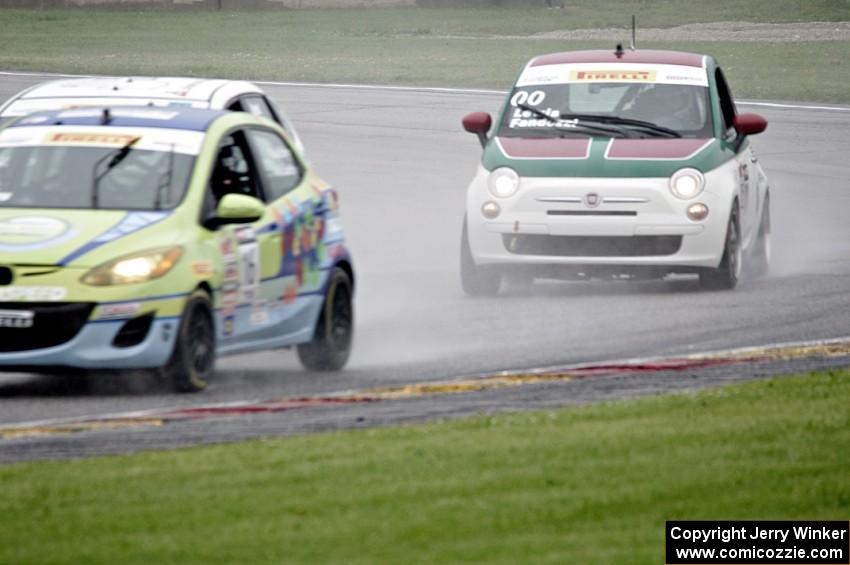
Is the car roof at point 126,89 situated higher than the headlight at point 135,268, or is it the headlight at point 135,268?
the car roof at point 126,89

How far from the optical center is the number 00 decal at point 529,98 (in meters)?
16.6

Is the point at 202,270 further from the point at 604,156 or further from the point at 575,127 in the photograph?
the point at 575,127

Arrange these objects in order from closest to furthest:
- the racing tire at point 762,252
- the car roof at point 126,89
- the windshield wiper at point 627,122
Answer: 1. the car roof at point 126,89
2. the windshield wiper at point 627,122
3. the racing tire at point 762,252

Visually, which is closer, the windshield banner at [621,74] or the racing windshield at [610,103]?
the racing windshield at [610,103]

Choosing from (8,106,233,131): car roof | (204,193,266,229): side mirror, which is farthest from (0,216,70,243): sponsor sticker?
(8,106,233,131): car roof

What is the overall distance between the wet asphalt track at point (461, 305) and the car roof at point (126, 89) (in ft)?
5.30

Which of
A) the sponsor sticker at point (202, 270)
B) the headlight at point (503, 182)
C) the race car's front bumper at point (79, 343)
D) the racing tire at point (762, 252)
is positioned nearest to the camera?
the race car's front bumper at point (79, 343)

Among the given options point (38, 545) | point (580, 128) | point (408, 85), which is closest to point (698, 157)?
point (580, 128)

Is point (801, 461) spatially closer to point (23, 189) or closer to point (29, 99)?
point (23, 189)

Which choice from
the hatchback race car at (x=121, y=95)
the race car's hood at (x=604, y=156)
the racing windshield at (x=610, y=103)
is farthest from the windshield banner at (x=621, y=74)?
the hatchback race car at (x=121, y=95)

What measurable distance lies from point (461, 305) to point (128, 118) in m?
4.23

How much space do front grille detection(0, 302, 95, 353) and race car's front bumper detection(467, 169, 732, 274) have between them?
5780 mm

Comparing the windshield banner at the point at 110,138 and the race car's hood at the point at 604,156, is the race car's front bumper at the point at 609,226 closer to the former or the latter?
the race car's hood at the point at 604,156

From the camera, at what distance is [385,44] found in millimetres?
50312
